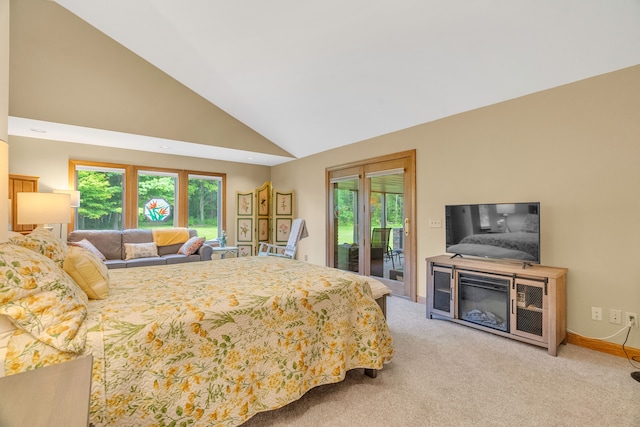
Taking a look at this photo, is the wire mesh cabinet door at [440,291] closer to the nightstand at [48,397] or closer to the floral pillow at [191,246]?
the nightstand at [48,397]

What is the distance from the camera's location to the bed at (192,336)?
3.82 feet

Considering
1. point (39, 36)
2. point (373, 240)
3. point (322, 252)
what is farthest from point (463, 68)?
point (39, 36)

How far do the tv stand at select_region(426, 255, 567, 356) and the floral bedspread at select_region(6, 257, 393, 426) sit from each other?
130cm

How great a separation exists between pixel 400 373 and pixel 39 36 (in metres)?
5.26

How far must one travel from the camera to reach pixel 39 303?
3.83 ft

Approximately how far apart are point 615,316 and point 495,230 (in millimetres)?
1112

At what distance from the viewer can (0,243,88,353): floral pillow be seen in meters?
1.12

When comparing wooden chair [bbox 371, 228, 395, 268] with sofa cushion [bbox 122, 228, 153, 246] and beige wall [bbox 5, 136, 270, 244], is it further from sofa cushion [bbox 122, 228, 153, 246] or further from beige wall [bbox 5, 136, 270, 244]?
sofa cushion [bbox 122, 228, 153, 246]

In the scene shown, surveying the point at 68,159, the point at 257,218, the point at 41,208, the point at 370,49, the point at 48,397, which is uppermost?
the point at 370,49

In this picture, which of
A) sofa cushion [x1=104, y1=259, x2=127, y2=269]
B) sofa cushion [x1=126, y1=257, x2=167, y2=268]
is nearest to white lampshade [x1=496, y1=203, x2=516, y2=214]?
sofa cushion [x1=126, y1=257, x2=167, y2=268]

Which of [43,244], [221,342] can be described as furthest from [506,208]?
[43,244]

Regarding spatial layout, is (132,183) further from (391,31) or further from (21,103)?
(391,31)

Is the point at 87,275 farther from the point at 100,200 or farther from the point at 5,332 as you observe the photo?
the point at 100,200

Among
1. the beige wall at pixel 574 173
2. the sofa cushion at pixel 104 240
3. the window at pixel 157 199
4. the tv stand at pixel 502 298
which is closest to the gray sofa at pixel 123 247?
the sofa cushion at pixel 104 240
